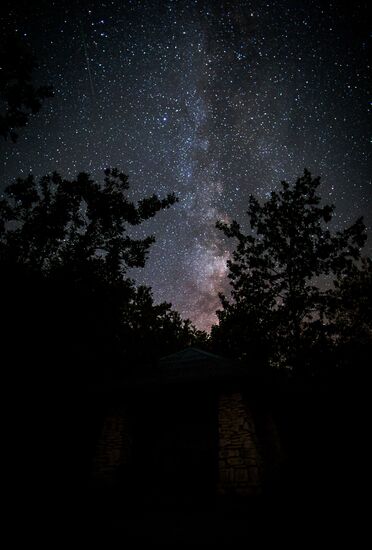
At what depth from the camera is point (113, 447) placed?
31.9 ft

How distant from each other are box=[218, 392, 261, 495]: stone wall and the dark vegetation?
102 centimetres

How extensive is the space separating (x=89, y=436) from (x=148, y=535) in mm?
7529

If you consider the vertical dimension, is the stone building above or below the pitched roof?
below

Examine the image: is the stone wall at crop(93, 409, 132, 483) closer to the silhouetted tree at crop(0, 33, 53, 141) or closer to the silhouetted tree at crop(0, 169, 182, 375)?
the silhouetted tree at crop(0, 169, 182, 375)

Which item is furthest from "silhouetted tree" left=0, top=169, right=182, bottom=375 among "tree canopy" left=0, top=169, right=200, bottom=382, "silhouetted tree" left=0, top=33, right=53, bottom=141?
"silhouetted tree" left=0, top=33, right=53, bottom=141

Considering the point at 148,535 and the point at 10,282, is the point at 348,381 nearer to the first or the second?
the point at 148,535

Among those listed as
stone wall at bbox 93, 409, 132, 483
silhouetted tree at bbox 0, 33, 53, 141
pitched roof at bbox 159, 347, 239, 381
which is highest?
silhouetted tree at bbox 0, 33, 53, 141

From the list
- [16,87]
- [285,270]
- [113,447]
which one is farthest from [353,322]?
[16,87]

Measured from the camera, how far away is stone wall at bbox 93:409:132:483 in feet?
31.1

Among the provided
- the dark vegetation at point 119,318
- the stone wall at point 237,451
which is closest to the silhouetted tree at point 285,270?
the dark vegetation at point 119,318

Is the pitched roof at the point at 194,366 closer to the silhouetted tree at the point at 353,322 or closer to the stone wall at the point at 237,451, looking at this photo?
the stone wall at the point at 237,451

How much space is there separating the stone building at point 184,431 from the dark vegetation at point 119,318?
895 mm

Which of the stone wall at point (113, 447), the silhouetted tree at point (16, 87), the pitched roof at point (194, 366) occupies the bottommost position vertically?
the stone wall at point (113, 447)

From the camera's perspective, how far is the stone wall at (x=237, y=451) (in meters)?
7.57
